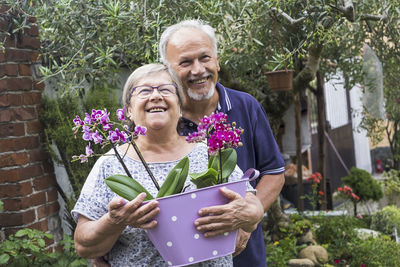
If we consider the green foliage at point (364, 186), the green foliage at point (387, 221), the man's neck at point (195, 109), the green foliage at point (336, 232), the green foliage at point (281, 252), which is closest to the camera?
the man's neck at point (195, 109)

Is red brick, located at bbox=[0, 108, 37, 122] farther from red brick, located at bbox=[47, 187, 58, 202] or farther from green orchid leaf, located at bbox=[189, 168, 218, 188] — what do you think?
green orchid leaf, located at bbox=[189, 168, 218, 188]

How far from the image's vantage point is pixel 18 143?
307 cm

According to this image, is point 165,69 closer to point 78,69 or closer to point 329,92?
point 78,69

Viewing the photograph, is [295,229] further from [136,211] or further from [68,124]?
[136,211]

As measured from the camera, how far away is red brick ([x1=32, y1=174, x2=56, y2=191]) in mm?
3188

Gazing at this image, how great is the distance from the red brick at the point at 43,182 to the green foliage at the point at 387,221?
3.90 meters

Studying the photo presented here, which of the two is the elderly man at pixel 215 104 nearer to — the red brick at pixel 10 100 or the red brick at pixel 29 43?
the red brick at pixel 10 100

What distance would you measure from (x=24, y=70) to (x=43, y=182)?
2.42 ft

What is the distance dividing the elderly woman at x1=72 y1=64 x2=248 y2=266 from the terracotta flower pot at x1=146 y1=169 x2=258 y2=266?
119 mm

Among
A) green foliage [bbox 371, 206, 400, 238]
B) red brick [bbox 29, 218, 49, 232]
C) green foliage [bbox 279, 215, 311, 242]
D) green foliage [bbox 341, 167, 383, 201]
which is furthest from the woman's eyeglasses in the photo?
green foliage [bbox 341, 167, 383, 201]

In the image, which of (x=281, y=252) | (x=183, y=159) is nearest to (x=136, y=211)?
(x=183, y=159)

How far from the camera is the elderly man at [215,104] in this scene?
205cm

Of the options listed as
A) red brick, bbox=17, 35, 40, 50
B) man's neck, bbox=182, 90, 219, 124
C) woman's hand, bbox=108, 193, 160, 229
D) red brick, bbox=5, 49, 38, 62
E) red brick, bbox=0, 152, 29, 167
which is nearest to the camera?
woman's hand, bbox=108, 193, 160, 229

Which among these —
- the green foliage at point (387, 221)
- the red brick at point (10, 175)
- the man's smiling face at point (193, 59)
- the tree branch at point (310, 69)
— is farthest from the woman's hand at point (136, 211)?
the green foliage at point (387, 221)
